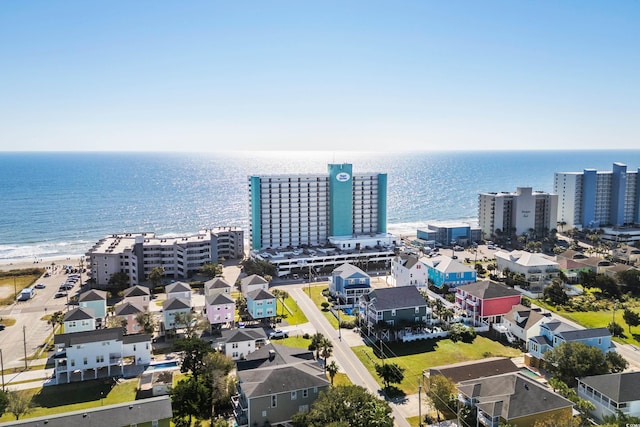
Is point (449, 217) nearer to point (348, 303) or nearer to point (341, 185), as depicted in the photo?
point (341, 185)

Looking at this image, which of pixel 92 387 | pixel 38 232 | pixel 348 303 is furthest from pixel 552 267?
pixel 38 232

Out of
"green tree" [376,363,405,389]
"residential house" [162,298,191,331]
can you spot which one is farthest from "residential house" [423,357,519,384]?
"residential house" [162,298,191,331]

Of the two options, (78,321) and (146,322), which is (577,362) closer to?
(146,322)

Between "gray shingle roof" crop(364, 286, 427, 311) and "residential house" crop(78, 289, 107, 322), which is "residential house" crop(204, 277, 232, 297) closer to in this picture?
"residential house" crop(78, 289, 107, 322)

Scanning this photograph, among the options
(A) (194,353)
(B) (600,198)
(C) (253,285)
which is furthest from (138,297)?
(B) (600,198)

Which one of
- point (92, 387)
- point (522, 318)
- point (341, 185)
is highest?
point (341, 185)
